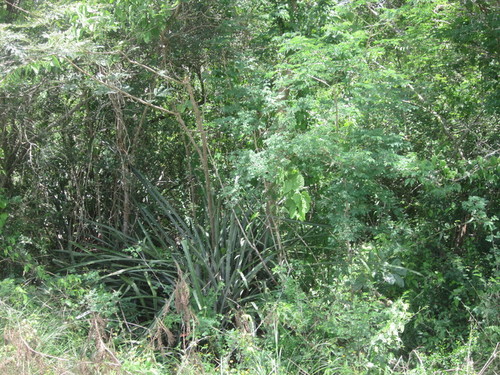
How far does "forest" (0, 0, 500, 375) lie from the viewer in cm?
456

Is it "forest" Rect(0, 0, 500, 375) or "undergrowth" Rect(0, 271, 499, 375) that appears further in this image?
"forest" Rect(0, 0, 500, 375)

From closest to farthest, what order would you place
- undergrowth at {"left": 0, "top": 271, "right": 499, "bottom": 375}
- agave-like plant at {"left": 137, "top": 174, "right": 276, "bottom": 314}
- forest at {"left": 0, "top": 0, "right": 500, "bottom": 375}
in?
1. undergrowth at {"left": 0, "top": 271, "right": 499, "bottom": 375}
2. forest at {"left": 0, "top": 0, "right": 500, "bottom": 375}
3. agave-like plant at {"left": 137, "top": 174, "right": 276, "bottom": 314}

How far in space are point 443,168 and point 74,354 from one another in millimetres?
3262

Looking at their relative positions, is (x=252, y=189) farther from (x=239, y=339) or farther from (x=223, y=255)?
(x=239, y=339)

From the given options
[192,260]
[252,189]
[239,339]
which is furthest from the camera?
[192,260]

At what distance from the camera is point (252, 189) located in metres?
5.39

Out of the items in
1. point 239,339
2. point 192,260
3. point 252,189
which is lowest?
point 192,260

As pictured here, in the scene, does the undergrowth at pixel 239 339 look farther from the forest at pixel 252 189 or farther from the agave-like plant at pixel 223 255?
the agave-like plant at pixel 223 255

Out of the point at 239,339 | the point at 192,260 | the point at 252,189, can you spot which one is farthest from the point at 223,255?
the point at 239,339

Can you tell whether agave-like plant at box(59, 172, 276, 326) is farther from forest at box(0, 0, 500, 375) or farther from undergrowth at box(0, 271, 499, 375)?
undergrowth at box(0, 271, 499, 375)

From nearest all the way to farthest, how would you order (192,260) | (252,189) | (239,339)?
(239,339) → (252,189) → (192,260)

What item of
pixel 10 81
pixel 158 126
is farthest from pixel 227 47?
pixel 10 81

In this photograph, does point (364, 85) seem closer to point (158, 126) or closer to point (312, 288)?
point (312, 288)

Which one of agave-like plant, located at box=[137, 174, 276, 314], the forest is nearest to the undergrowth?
the forest
